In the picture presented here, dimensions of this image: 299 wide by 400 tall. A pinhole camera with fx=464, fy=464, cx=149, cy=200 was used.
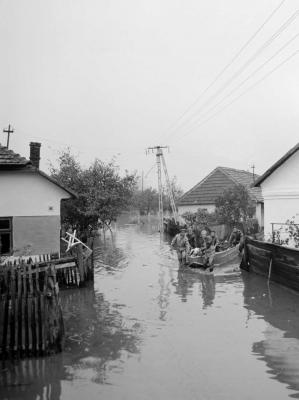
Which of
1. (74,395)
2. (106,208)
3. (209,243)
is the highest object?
(106,208)

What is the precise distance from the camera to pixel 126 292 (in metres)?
14.4

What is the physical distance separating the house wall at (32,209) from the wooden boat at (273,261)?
286 inches

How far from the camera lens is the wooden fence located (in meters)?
7.59

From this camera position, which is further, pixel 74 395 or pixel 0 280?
pixel 0 280

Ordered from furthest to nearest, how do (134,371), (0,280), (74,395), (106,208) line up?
1. (106,208)
2. (0,280)
3. (134,371)
4. (74,395)

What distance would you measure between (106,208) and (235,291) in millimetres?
14190

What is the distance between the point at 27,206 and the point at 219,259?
8098 millimetres

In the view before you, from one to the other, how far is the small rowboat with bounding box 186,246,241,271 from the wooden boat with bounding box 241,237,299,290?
1022mm

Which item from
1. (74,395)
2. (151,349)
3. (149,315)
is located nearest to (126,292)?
(149,315)

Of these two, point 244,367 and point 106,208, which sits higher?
point 106,208

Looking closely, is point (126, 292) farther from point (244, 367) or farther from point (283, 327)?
point (244, 367)

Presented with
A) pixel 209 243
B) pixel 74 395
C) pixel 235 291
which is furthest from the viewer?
pixel 209 243

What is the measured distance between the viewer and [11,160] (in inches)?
604

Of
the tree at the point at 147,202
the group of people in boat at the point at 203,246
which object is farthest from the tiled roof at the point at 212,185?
the tree at the point at 147,202
